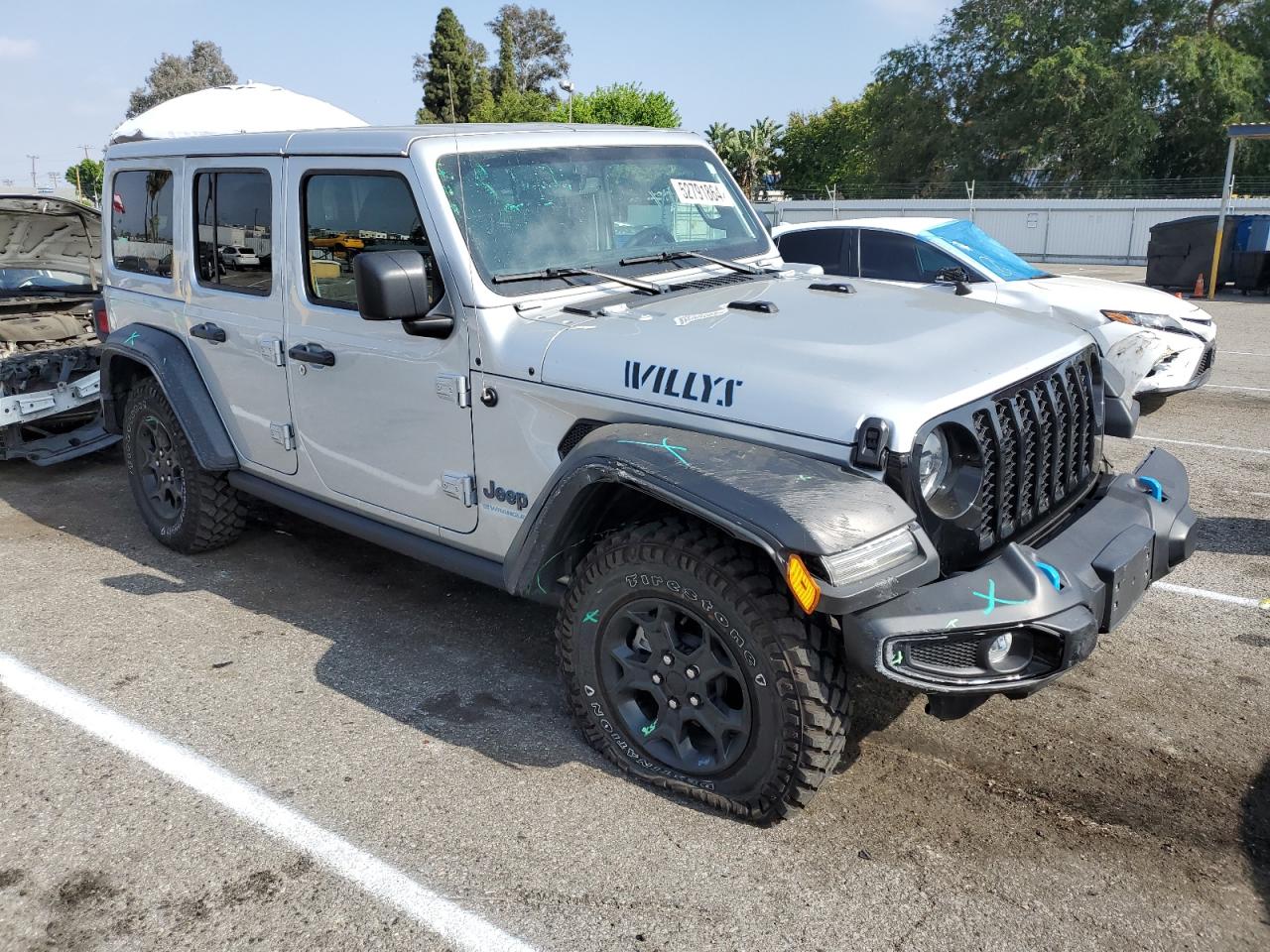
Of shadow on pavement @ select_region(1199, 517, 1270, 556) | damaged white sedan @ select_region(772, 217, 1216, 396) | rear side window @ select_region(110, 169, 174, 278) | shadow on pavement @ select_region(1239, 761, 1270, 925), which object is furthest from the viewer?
damaged white sedan @ select_region(772, 217, 1216, 396)

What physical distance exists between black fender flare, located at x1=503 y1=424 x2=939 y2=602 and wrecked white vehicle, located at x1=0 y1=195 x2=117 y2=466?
3.99 meters

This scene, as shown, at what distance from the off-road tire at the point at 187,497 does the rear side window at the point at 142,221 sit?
62cm

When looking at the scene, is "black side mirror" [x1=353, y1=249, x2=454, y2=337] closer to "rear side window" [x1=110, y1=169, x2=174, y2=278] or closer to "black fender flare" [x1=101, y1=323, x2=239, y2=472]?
"black fender flare" [x1=101, y1=323, x2=239, y2=472]

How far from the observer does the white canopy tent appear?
7.65 meters

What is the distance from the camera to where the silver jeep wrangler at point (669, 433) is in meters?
2.60

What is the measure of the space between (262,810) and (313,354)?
5.74 ft

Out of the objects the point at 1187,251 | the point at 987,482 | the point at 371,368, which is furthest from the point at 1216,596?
the point at 1187,251

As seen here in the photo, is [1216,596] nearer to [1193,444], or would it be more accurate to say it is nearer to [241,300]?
[1193,444]

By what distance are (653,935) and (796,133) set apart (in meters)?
71.3

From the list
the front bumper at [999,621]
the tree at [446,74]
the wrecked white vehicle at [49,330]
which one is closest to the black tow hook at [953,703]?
the front bumper at [999,621]

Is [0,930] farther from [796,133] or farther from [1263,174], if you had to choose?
[796,133]

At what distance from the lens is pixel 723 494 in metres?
2.55

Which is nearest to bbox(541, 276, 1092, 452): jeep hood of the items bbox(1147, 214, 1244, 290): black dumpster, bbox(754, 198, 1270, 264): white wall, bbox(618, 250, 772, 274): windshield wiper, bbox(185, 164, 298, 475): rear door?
bbox(618, 250, 772, 274): windshield wiper

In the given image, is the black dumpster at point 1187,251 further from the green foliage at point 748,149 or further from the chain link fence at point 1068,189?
the green foliage at point 748,149
